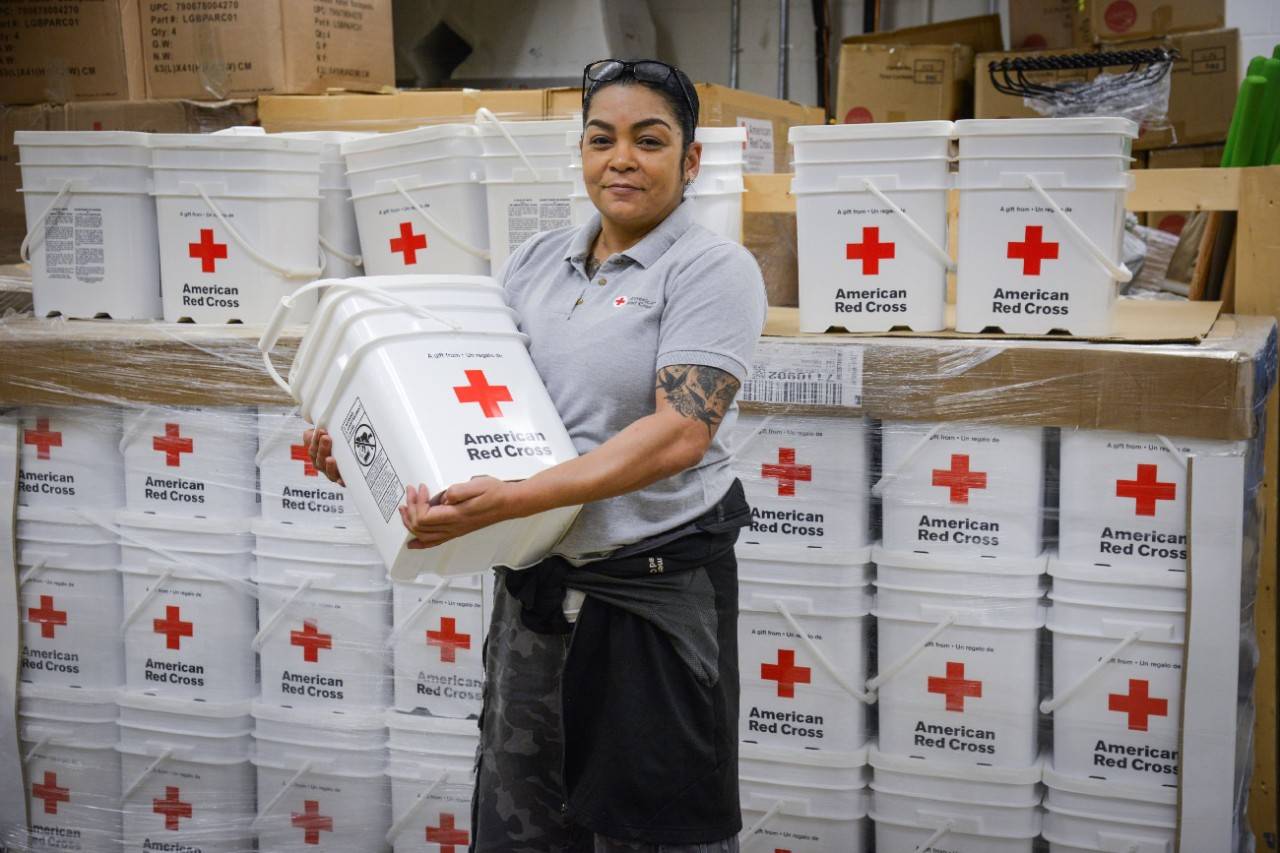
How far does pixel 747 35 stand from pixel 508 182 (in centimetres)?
329

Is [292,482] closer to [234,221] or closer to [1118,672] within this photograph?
[234,221]

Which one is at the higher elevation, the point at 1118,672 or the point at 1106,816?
the point at 1118,672

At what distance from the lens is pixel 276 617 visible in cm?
232

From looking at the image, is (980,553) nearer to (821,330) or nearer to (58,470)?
(821,330)

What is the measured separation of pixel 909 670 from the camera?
6.75ft

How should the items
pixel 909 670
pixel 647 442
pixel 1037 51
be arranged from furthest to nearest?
pixel 1037 51
pixel 909 670
pixel 647 442

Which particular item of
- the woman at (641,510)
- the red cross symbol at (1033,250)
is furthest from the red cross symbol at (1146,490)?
the woman at (641,510)

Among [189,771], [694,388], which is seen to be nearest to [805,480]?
[694,388]

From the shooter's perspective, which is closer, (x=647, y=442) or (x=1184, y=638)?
(x=647, y=442)

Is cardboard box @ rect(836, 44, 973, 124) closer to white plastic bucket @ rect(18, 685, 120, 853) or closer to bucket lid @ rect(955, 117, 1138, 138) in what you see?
bucket lid @ rect(955, 117, 1138, 138)

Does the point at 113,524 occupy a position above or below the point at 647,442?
below

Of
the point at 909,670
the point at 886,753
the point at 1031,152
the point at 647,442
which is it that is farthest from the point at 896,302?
the point at 647,442

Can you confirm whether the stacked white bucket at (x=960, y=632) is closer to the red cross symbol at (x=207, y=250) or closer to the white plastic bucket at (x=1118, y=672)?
the white plastic bucket at (x=1118, y=672)

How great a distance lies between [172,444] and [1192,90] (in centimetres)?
326
